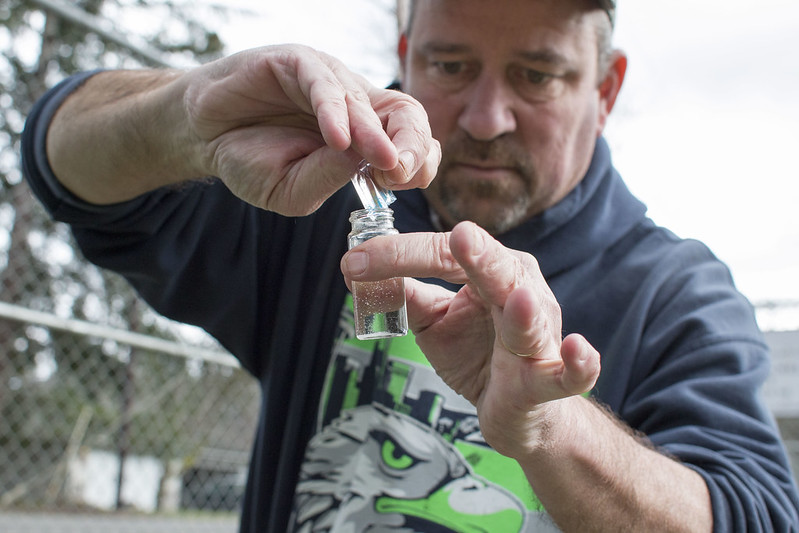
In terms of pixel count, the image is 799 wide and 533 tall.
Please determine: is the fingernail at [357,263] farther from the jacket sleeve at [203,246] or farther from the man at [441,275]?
the jacket sleeve at [203,246]

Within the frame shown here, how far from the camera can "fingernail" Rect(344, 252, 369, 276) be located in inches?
44.4

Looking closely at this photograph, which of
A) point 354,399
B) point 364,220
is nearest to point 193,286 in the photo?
point 354,399

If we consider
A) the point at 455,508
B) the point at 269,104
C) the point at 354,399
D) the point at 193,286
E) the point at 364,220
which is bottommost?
the point at 455,508

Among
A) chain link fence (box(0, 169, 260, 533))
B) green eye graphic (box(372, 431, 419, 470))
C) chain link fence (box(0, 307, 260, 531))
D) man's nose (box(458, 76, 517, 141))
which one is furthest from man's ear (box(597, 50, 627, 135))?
chain link fence (box(0, 307, 260, 531))

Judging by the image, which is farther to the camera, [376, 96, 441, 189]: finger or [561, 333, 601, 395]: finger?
[376, 96, 441, 189]: finger

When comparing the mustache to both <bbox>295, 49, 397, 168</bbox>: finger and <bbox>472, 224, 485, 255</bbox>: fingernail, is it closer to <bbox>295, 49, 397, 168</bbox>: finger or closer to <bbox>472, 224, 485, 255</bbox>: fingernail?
<bbox>295, 49, 397, 168</bbox>: finger

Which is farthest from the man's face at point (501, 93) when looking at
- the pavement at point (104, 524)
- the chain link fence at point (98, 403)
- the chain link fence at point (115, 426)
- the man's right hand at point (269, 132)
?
the pavement at point (104, 524)

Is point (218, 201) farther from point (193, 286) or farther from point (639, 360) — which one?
point (639, 360)

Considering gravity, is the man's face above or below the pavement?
above

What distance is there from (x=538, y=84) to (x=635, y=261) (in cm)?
63

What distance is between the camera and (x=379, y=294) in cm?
125

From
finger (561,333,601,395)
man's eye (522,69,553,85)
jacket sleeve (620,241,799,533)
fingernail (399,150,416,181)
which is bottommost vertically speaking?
jacket sleeve (620,241,799,533)

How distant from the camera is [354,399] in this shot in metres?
2.24

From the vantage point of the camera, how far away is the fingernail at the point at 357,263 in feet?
3.70
